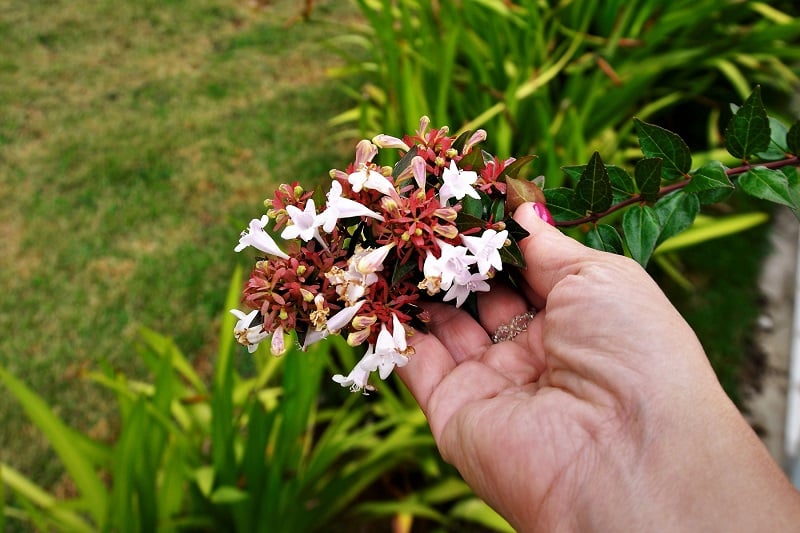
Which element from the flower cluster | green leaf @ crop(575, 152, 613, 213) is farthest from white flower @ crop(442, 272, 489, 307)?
green leaf @ crop(575, 152, 613, 213)

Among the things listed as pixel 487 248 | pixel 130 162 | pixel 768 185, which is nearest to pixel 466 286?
pixel 487 248

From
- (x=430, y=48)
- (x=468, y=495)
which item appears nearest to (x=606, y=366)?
(x=468, y=495)

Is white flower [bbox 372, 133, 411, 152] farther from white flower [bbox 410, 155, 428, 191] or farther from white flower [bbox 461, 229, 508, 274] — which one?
Result: white flower [bbox 461, 229, 508, 274]

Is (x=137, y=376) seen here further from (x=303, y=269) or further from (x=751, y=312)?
(x=751, y=312)

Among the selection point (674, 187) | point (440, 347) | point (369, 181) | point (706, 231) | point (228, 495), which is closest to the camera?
point (369, 181)

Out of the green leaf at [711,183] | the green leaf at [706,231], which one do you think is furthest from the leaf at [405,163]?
the green leaf at [706,231]

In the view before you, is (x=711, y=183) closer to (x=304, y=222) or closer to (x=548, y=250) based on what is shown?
(x=548, y=250)
